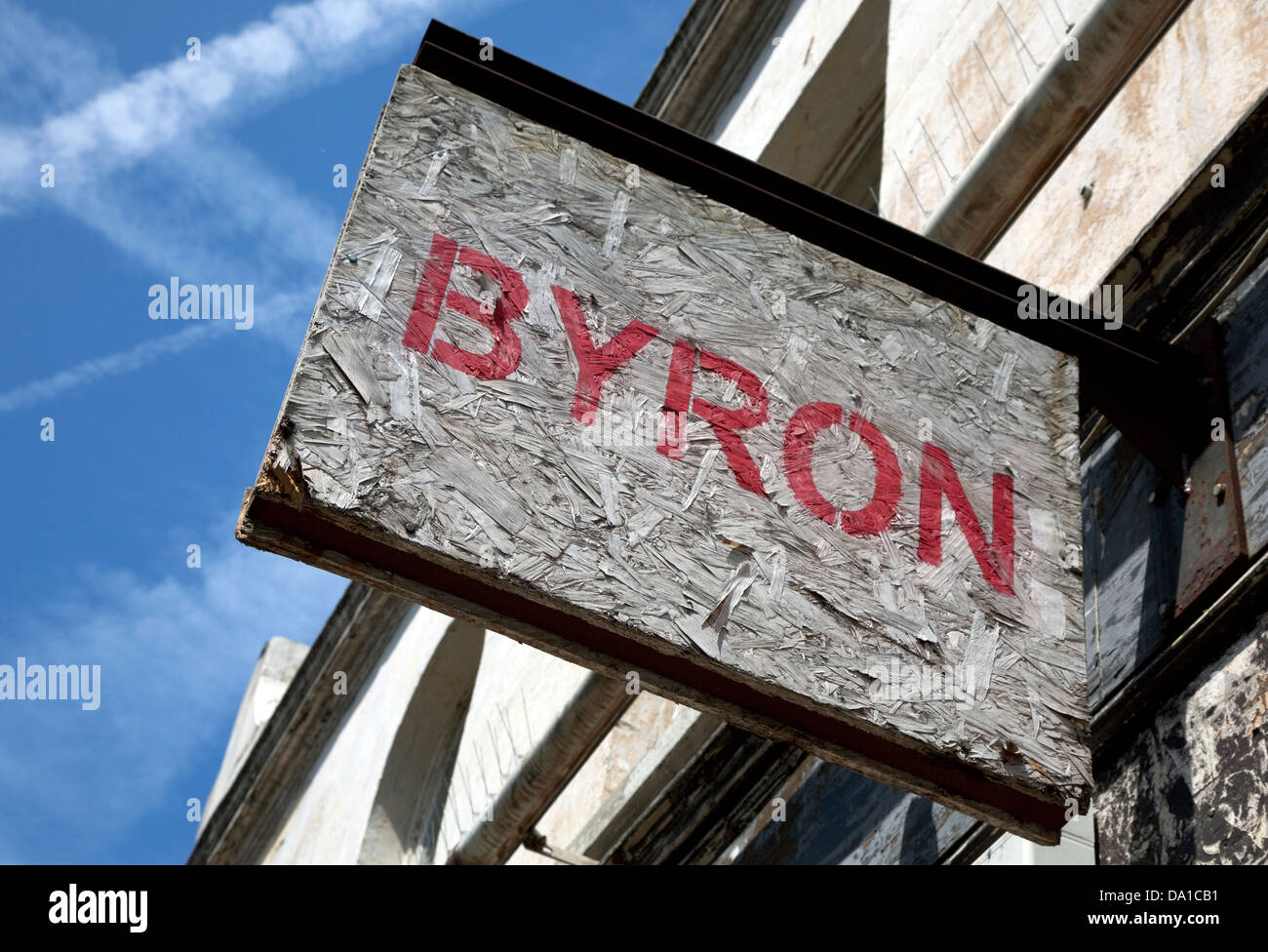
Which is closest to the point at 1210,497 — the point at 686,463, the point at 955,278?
the point at 955,278

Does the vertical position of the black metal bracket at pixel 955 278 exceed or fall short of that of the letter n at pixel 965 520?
it exceeds it

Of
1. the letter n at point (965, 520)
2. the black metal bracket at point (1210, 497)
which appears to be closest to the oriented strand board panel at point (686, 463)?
the letter n at point (965, 520)

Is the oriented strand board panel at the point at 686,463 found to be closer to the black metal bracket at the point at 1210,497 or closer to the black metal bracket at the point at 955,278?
the black metal bracket at the point at 955,278

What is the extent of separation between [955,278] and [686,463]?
90cm

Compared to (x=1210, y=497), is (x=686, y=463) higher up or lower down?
lower down

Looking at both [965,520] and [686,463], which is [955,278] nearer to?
[965,520]

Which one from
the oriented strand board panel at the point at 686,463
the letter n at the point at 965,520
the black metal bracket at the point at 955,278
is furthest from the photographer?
the black metal bracket at the point at 955,278

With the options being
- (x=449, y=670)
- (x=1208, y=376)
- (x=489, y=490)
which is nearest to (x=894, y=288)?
(x=1208, y=376)

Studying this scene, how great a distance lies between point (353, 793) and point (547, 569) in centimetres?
819

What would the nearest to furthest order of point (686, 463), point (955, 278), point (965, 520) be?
point (686, 463) < point (965, 520) < point (955, 278)

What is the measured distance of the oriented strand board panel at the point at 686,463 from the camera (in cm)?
246

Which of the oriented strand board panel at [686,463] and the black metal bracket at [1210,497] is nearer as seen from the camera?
the oriented strand board panel at [686,463]

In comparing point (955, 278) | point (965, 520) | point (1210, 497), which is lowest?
point (965, 520)

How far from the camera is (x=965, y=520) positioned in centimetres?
283
